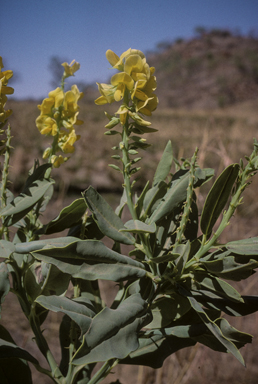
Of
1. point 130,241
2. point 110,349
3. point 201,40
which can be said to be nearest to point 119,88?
point 130,241

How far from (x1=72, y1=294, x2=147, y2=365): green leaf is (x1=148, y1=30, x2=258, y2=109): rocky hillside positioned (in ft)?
59.1

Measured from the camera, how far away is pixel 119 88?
457 millimetres

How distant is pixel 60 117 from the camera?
1.71 ft

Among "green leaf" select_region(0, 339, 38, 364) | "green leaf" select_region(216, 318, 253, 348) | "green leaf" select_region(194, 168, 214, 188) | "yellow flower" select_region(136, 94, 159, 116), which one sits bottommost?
"green leaf" select_region(0, 339, 38, 364)

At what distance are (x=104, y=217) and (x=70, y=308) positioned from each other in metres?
0.12

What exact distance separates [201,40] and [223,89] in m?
7.18

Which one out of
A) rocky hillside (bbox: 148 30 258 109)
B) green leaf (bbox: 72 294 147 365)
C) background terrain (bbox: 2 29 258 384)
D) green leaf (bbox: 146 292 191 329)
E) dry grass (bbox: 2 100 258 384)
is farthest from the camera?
rocky hillside (bbox: 148 30 258 109)

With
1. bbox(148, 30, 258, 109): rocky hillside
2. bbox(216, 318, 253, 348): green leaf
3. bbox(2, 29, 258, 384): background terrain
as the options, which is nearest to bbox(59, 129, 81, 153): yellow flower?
bbox(216, 318, 253, 348): green leaf

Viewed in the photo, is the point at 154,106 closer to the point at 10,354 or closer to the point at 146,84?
the point at 146,84

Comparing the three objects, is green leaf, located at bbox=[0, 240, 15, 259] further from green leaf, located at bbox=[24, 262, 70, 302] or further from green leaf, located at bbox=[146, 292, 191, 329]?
green leaf, located at bbox=[146, 292, 191, 329]

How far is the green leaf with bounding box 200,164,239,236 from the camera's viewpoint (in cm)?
45

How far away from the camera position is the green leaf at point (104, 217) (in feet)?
1.36

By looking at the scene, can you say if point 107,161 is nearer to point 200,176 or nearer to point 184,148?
point 184,148

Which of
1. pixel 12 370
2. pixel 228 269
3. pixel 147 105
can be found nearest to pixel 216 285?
pixel 228 269
